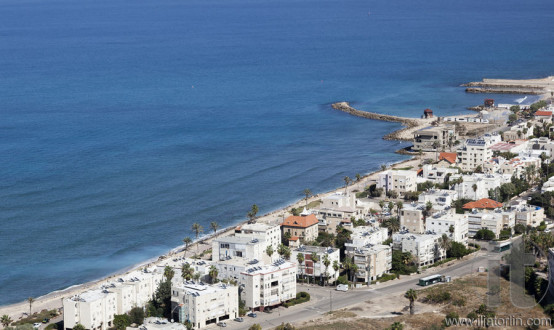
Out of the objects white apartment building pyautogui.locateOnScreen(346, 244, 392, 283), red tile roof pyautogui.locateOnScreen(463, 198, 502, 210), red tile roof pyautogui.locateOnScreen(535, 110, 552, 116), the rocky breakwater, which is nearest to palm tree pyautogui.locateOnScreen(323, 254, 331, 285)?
white apartment building pyautogui.locateOnScreen(346, 244, 392, 283)

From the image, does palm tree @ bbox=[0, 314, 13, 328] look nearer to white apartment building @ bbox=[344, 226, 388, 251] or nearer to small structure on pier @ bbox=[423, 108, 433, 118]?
white apartment building @ bbox=[344, 226, 388, 251]

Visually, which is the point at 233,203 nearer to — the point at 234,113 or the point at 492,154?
the point at 492,154

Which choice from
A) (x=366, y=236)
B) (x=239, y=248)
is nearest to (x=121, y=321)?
(x=239, y=248)

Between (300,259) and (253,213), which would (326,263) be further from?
(253,213)

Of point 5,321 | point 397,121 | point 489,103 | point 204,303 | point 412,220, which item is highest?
point 489,103

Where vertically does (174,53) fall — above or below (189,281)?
above

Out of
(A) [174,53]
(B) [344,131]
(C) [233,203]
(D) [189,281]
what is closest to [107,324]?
(D) [189,281]
